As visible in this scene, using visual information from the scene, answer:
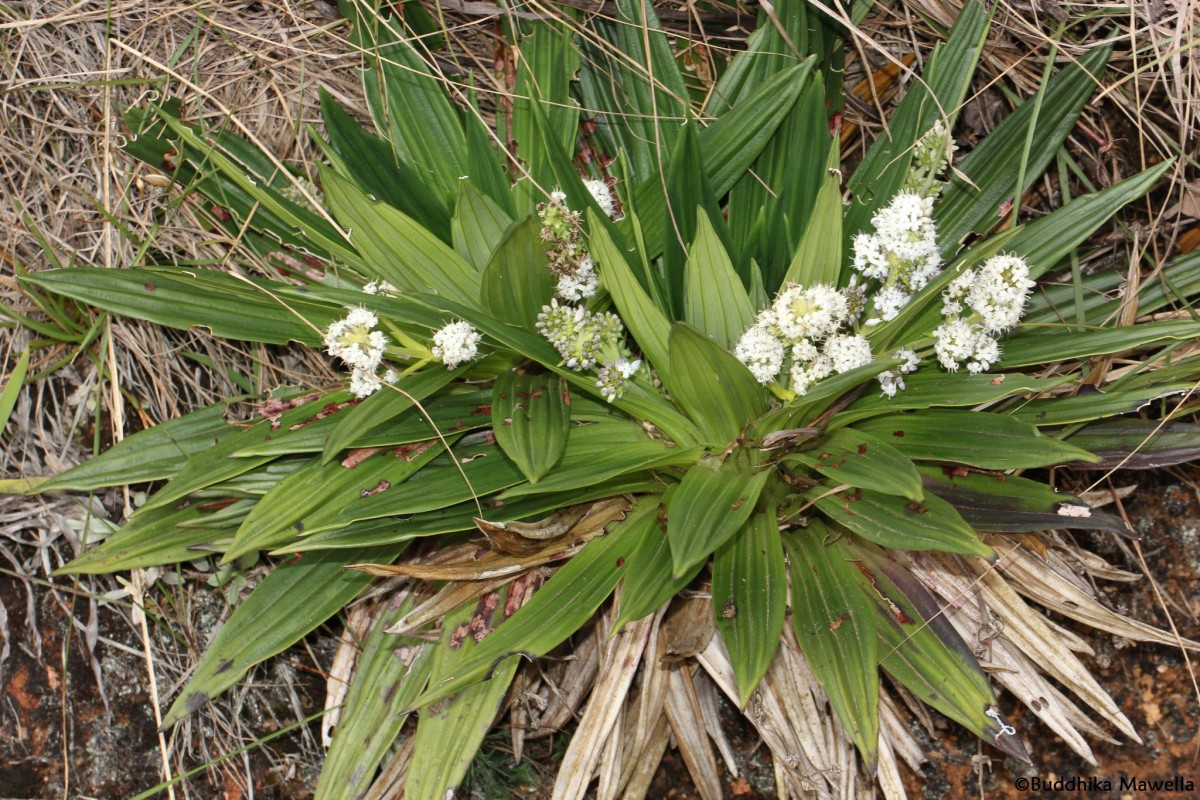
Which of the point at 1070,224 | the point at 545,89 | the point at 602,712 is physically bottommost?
the point at 602,712

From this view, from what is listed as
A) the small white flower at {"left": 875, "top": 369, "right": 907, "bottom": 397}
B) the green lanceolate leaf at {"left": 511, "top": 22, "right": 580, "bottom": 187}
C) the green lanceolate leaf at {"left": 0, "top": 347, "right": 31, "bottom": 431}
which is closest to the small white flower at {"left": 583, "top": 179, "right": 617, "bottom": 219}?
the green lanceolate leaf at {"left": 511, "top": 22, "right": 580, "bottom": 187}

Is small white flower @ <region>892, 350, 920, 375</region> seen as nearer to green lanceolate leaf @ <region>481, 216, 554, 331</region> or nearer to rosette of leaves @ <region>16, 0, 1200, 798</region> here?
rosette of leaves @ <region>16, 0, 1200, 798</region>

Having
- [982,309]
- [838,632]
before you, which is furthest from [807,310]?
[838,632]

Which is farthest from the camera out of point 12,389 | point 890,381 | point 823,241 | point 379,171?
point 12,389

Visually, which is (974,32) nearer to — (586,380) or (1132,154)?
(1132,154)

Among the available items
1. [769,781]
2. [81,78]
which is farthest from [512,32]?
[769,781]

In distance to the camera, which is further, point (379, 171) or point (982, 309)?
point (379, 171)

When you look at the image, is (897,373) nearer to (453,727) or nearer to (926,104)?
(926,104)
